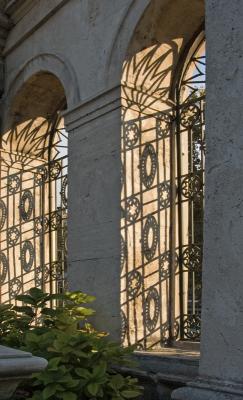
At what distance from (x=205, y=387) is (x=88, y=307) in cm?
312

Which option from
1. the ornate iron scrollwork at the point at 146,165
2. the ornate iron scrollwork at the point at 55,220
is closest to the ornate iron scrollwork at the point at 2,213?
the ornate iron scrollwork at the point at 55,220

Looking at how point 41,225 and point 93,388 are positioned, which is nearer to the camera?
point 93,388

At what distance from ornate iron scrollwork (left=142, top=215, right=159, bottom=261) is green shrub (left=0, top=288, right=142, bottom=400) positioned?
3.76ft

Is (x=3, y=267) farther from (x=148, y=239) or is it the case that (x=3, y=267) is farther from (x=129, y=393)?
(x=129, y=393)

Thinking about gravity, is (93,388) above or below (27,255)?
below

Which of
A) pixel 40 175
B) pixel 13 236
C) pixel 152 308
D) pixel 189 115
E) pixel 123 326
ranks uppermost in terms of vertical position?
pixel 189 115

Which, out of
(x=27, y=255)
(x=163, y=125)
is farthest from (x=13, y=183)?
(x=163, y=125)

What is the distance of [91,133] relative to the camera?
6641mm

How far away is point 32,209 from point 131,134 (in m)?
3.74

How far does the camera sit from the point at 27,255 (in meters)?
9.41

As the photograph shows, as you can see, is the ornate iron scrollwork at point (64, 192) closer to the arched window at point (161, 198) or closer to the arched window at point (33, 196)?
the arched window at point (33, 196)

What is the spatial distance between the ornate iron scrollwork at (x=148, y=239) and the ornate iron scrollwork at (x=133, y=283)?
0.92 feet

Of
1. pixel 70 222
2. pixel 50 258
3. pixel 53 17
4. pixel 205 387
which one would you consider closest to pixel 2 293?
pixel 50 258

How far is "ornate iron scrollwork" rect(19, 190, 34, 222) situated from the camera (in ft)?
31.4
